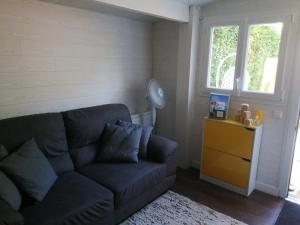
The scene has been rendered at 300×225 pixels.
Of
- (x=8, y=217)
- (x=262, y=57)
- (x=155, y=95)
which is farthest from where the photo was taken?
(x=155, y=95)

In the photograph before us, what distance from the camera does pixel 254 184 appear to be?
288 cm

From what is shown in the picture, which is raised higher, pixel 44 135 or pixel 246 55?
pixel 246 55

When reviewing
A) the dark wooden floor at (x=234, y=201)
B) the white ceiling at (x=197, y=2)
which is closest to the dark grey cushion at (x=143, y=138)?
the dark wooden floor at (x=234, y=201)

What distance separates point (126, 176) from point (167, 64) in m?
1.94

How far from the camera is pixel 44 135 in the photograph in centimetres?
218

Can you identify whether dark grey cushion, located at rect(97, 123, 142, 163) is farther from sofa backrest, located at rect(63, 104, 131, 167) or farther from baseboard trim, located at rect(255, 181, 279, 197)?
baseboard trim, located at rect(255, 181, 279, 197)

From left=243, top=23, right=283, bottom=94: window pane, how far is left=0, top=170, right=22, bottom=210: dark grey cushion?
2649 millimetres

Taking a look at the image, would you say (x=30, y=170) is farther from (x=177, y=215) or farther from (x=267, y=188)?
(x=267, y=188)

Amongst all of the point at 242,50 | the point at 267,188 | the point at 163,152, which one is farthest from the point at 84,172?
the point at 242,50

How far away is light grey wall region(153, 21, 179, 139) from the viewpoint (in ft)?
11.1

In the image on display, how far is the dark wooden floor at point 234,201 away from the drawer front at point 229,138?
19.7 inches

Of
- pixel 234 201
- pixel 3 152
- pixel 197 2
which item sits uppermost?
pixel 197 2

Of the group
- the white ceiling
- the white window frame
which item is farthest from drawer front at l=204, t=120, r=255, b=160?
the white ceiling

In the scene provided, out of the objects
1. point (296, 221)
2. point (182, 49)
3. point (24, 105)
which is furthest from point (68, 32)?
point (296, 221)
